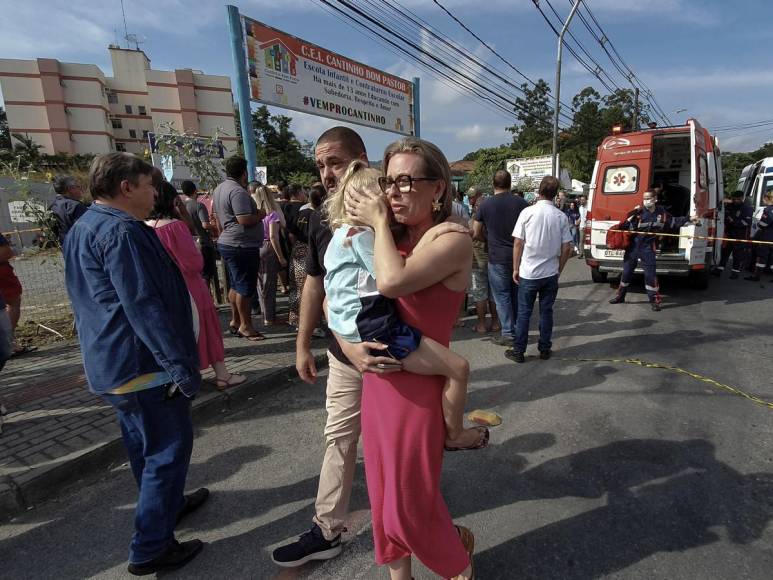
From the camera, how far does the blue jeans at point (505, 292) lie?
16.7ft

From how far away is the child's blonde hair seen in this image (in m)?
1.53

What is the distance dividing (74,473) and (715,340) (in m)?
6.50

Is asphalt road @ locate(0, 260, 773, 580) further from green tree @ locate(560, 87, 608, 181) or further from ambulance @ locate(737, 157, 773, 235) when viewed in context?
green tree @ locate(560, 87, 608, 181)

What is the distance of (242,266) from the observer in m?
4.88

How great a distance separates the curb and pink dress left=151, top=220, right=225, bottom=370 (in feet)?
1.13

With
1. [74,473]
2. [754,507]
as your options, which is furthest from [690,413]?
[74,473]

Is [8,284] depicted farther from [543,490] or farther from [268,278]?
[543,490]

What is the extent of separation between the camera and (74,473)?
281cm

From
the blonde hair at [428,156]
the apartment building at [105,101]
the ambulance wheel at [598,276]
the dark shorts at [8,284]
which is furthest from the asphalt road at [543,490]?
the apartment building at [105,101]

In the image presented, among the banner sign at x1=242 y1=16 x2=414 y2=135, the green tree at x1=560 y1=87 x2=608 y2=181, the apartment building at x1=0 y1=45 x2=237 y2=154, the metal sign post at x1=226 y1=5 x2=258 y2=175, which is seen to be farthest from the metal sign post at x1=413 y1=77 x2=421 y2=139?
the apartment building at x1=0 y1=45 x2=237 y2=154

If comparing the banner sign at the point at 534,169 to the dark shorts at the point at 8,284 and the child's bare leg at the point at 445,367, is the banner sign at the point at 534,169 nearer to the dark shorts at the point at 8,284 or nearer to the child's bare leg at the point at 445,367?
the dark shorts at the point at 8,284

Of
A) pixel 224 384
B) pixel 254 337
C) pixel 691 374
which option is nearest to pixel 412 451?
pixel 224 384

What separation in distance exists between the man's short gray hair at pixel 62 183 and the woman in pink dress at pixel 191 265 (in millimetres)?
1668

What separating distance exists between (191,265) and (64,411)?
170 cm
